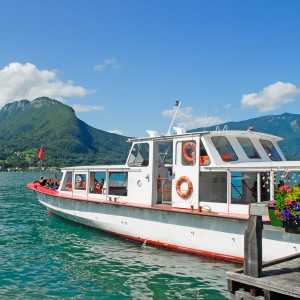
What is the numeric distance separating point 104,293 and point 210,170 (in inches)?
221

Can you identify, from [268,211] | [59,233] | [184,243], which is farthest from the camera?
[59,233]

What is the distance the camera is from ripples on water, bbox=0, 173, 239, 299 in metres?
10.3

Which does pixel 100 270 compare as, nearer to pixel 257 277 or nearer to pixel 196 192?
pixel 196 192

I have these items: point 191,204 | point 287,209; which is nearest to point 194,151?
point 191,204

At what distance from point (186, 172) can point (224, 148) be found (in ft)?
5.48

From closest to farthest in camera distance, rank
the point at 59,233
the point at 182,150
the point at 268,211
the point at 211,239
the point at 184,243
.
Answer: the point at 268,211, the point at 211,239, the point at 184,243, the point at 182,150, the point at 59,233

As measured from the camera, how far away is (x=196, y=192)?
45.3ft

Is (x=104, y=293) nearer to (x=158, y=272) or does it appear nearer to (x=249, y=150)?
(x=158, y=272)

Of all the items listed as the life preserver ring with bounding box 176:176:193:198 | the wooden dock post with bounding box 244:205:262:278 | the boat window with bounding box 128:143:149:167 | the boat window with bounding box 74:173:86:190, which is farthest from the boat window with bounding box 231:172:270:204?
the boat window with bounding box 74:173:86:190

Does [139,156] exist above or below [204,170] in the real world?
above

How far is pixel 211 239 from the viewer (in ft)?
41.9

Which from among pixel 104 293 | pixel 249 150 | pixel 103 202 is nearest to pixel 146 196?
pixel 103 202

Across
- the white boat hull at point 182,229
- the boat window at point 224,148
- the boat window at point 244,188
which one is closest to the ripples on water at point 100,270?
the white boat hull at point 182,229

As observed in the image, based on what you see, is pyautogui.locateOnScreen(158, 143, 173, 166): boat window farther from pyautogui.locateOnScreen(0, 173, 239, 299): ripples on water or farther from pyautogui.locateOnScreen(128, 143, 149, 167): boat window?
pyautogui.locateOnScreen(0, 173, 239, 299): ripples on water
